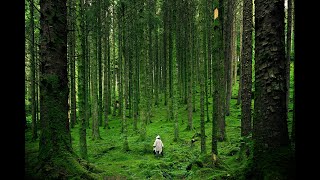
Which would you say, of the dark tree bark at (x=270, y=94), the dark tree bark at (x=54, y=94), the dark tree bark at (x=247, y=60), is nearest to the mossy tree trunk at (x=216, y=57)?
the dark tree bark at (x=247, y=60)

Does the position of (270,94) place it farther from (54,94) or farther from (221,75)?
(221,75)

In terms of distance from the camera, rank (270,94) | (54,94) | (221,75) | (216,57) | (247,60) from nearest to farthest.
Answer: (270,94) < (54,94) < (216,57) < (247,60) < (221,75)

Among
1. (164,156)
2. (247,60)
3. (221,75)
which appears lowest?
(164,156)

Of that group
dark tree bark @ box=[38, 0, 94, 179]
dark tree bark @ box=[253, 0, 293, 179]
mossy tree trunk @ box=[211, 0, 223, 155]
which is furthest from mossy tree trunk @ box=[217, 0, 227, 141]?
dark tree bark @ box=[38, 0, 94, 179]

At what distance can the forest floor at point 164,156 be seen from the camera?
7.21m

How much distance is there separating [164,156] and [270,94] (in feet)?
31.9

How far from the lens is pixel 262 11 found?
4.00m

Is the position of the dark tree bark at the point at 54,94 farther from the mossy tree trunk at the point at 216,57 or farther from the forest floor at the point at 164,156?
the mossy tree trunk at the point at 216,57

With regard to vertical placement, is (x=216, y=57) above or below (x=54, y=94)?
above

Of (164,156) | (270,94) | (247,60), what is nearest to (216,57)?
(247,60)

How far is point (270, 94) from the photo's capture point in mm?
3895

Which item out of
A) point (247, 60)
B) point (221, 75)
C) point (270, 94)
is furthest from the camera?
point (221, 75)
